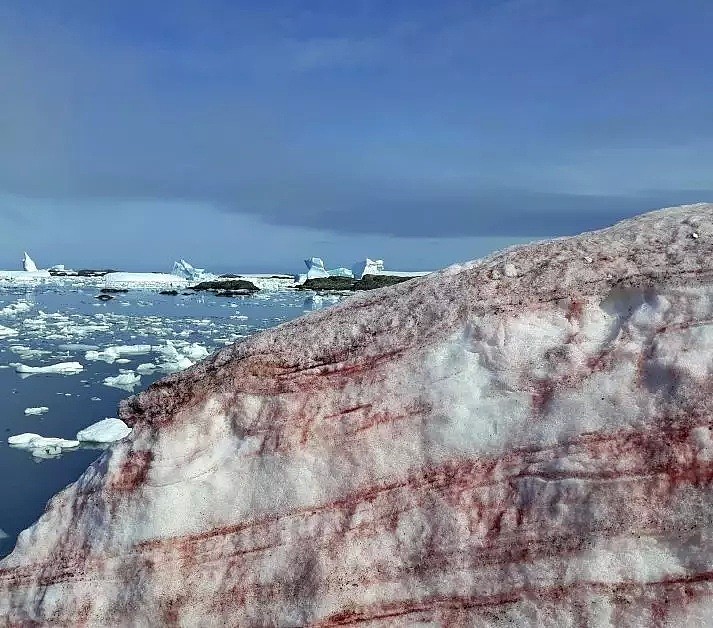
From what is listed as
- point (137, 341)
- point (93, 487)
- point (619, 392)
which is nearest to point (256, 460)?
point (93, 487)

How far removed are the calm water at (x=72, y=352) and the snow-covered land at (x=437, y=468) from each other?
11.4 feet

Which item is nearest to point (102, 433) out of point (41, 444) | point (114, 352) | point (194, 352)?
point (41, 444)

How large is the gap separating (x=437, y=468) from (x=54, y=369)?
44.7ft

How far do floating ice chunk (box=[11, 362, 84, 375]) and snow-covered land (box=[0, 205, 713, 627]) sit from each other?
12149 millimetres

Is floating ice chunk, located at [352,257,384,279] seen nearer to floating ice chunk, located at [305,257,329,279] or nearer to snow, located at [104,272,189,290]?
floating ice chunk, located at [305,257,329,279]

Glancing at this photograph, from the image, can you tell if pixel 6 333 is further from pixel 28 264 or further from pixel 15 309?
pixel 28 264

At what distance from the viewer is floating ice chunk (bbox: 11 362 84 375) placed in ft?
48.2

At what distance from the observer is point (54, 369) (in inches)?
587

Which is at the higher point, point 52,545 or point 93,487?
point 93,487

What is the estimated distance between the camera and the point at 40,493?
25.0 ft

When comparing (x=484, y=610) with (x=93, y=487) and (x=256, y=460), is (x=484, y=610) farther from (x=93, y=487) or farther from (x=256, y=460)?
(x=93, y=487)

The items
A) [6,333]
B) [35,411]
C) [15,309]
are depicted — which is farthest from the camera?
[15,309]

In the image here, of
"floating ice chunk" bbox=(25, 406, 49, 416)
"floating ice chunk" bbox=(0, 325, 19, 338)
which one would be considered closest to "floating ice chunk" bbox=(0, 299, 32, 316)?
"floating ice chunk" bbox=(0, 325, 19, 338)

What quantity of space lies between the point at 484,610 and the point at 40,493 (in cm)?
624
